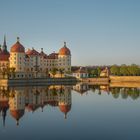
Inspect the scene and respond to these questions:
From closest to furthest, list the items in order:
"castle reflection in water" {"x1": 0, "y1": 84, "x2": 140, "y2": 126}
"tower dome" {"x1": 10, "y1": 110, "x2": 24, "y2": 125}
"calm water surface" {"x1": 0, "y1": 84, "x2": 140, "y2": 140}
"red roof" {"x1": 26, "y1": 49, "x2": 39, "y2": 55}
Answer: "calm water surface" {"x1": 0, "y1": 84, "x2": 140, "y2": 140} < "tower dome" {"x1": 10, "y1": 110, "x2": 24, "y2": 125} < "castle reflection in water" {"x1": 0, "y1": 84, "x2": 140, "y2": 126} < "red roof" {"x1": 26, "y1": 49, "x2": 39, "y2": 55}

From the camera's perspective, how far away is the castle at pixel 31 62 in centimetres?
5853

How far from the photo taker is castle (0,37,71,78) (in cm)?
5853

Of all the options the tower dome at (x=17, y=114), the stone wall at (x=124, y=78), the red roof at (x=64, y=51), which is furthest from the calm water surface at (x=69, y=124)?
the red roof at (x=64, y=51)

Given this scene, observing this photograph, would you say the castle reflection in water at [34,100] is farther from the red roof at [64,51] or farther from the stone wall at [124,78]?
the red roof at [64,51]

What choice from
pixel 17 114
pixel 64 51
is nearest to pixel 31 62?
pixel 64 51

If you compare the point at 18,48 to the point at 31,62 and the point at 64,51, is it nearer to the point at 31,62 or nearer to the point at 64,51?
the point at 31,62

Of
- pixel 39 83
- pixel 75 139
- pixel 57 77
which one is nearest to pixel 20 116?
pixel 75 139

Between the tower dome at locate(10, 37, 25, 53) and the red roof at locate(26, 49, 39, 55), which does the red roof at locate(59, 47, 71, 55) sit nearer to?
the red roof at locate(26, 49, 39, 55)

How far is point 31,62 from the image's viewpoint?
6200cm

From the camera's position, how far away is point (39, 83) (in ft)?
175

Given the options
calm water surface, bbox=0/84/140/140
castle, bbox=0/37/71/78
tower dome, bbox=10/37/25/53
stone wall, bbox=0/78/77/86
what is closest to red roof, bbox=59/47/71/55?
castle, bbox=0/37/71/78

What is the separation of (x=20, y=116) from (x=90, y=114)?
12.0 ft

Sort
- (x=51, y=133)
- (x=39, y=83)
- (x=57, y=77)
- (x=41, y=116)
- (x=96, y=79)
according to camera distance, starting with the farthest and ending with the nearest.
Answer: (x=96, y=79), (x=57, y=77), (x=39, y=83), (x=41, y=116), (x=51, y=133)

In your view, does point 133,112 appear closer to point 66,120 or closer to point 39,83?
point 66,120
